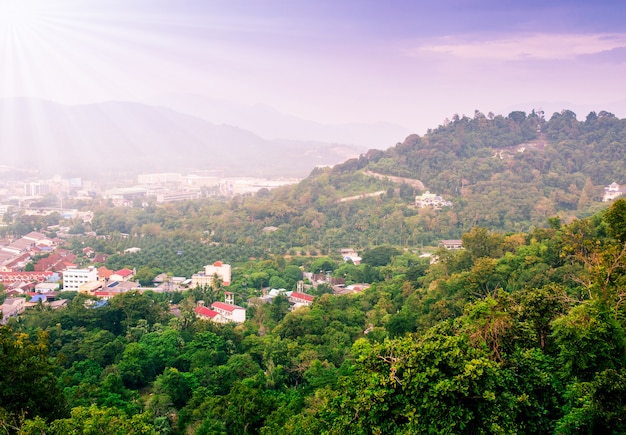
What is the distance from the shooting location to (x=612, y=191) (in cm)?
2805

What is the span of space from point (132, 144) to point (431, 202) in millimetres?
66543

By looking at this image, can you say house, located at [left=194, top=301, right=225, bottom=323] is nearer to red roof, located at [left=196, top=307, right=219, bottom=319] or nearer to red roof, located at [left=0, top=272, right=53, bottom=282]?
red roof, located at [left=196, top=307, right=219, bottom=319]

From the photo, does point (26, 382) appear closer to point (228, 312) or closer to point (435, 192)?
point (228, 312)

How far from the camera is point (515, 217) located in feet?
85.9

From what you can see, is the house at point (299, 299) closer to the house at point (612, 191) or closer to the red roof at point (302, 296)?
the red roof at point (302, 296)

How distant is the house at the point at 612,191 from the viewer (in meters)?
27.5

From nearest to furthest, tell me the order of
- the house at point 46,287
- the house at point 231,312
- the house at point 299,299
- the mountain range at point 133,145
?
the house at point 231,312, the house at point 299,299, the house at point 46,287, the mountain range at point 133,145

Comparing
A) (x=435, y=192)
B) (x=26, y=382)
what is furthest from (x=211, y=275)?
(x=435, y=192)

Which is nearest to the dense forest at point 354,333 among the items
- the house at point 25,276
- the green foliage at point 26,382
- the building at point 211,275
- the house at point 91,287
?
the green foliage at point 26,382

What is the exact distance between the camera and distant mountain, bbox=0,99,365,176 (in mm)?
64875

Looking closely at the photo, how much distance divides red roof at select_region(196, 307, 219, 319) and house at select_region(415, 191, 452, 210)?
1678cm

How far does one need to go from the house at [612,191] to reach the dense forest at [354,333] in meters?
0.42

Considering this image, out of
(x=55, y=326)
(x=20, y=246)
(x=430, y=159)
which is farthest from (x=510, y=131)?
(x=55, y=326)

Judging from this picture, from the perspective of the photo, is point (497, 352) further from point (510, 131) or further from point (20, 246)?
point (510, 131)
